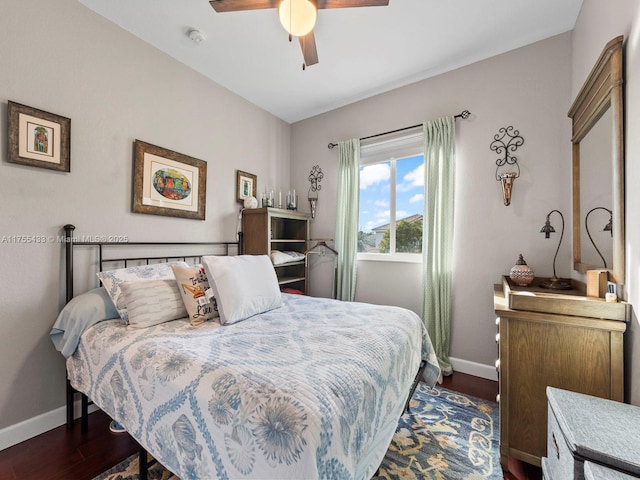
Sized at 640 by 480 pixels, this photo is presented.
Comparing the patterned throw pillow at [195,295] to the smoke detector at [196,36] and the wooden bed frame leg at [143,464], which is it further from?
the smoke detector at [196,36]

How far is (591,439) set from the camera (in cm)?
84

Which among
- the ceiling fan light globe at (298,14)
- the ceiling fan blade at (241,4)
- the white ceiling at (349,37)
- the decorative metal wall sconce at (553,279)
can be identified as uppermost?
the white ceiling at (349,37)

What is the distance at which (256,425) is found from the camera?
2.82 feet

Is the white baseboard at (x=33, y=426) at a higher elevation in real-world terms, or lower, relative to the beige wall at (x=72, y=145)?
lower

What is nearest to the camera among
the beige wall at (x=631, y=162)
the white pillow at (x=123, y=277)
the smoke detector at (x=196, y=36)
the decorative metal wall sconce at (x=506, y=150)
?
the beige wall at (x=631, y=162)

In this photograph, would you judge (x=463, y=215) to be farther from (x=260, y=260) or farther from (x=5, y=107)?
(x=5, y=107)

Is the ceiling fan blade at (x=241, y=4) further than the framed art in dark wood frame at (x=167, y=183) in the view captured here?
No

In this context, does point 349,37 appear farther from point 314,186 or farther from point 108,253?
point 108,253

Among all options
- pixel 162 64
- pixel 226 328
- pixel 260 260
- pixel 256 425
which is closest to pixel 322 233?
pixel 260 260

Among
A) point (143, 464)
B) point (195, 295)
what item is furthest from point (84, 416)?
point (195, 295)

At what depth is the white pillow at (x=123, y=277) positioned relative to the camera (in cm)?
170

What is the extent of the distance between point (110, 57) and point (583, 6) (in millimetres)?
3430

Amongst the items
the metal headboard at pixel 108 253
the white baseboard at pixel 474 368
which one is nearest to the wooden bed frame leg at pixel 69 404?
the metal headboard at pixel 108 253

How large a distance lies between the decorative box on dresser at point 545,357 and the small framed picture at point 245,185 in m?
2.62
